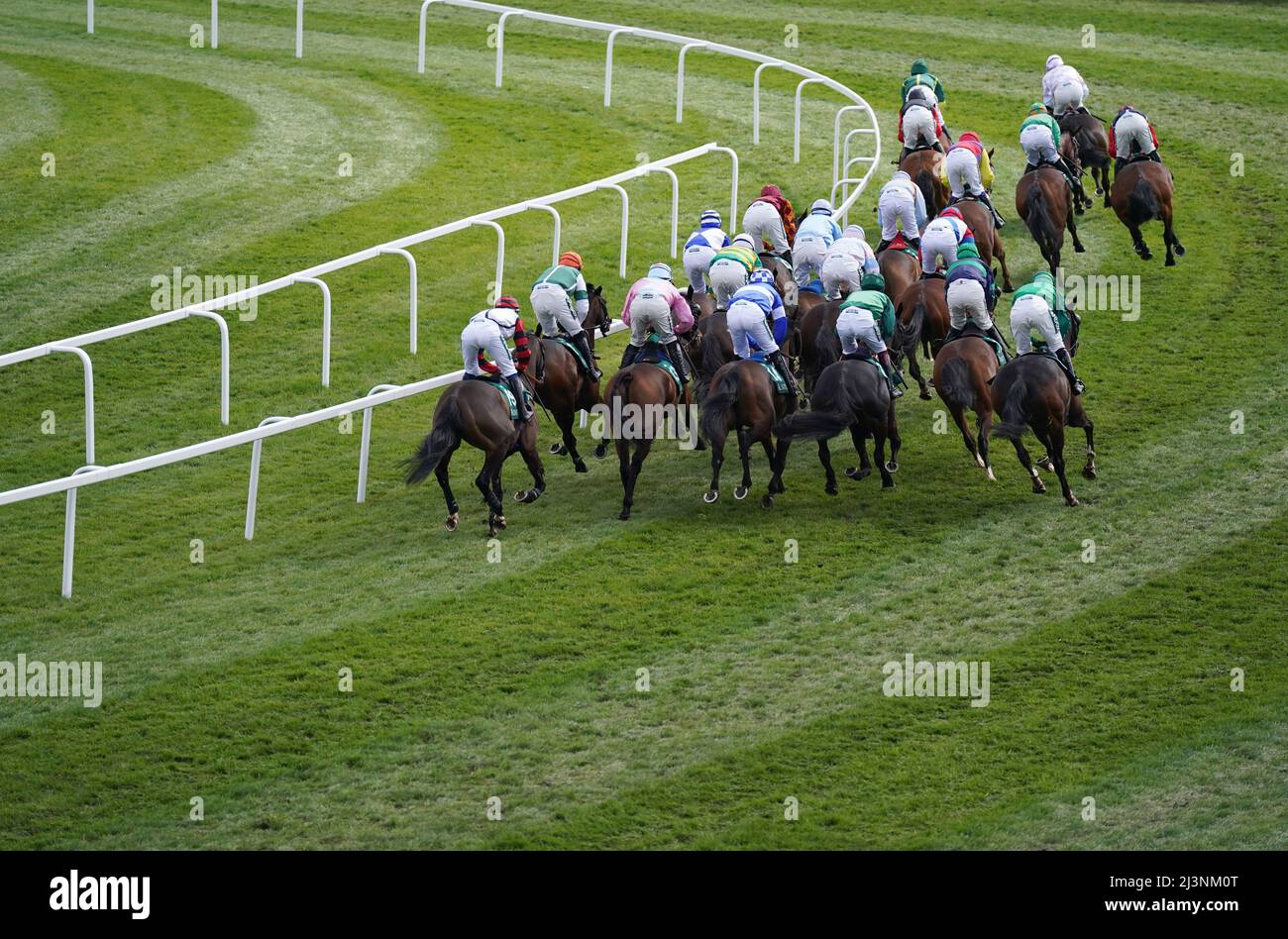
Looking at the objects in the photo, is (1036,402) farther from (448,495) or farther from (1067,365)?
(448,495)

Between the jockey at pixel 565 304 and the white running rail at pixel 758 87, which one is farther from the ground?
the white running rail at pixel 758 87

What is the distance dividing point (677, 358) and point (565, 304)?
3.18 ft

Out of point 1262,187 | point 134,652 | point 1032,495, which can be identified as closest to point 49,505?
point 134,652

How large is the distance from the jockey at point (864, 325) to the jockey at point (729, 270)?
88 centimetres

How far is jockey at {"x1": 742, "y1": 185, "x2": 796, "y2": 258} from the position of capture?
1641 centimetres

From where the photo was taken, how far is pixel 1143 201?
Answer: 60.3 ft

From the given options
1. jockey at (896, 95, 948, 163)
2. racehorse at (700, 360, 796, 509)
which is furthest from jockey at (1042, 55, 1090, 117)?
racehorse at (700, 360, 796, 509)

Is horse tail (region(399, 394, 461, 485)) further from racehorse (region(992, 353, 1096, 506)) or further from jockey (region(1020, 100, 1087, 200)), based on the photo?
jockey (region(1020, 100, 1087, 200))

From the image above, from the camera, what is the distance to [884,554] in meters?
13.3

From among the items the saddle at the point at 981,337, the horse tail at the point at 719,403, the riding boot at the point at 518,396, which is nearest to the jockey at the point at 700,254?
the horse tail at the point at 719,403

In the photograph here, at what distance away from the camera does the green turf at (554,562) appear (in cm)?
1020

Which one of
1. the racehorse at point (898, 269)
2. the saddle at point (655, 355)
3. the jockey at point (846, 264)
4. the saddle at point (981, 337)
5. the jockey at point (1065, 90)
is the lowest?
the saddle at point (655, 355)

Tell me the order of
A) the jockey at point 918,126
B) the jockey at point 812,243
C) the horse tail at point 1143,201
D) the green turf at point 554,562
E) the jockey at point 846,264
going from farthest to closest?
the jockey at point 918,126 < the horse tail at point 1143,201 < the jockey at point 812,243 < the jockey at point 846,264 < the green turf at point 554,562

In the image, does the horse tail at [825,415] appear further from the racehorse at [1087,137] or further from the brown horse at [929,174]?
the racehorse at [1087,137]
